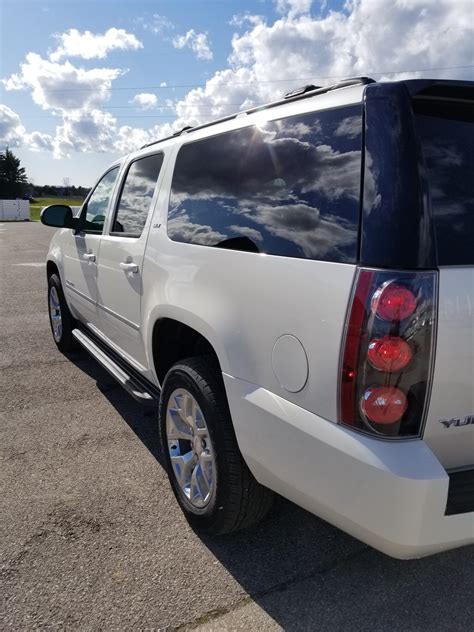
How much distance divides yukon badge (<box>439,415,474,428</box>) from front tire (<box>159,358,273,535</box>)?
93 centimetres

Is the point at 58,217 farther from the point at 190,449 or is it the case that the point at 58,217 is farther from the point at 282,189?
the point at 282,189

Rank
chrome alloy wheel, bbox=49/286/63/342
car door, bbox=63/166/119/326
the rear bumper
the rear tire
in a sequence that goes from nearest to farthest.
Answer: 1. the rear bumper
2. car door, bbox=63/166/119/326
3. the rear tire
4. chrome alloy wheel, bbox=49/286/63/342

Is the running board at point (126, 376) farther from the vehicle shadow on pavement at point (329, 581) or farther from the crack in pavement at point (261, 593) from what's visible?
the crack in pavement at point (261, 593)

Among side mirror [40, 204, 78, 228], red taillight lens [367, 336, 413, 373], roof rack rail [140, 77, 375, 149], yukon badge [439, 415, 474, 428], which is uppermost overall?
roof rack rail [140, 77, 375, 149]

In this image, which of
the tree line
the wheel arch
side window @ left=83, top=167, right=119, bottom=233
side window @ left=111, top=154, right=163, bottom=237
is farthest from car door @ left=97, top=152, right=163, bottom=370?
the tree line

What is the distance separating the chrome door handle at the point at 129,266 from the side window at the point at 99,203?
85 cm

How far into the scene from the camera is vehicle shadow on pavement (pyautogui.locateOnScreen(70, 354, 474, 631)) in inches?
83.0

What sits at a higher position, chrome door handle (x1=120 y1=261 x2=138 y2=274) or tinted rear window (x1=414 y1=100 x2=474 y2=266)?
tinted rear window (x1=414 y1=100 x2=474 y2=266)

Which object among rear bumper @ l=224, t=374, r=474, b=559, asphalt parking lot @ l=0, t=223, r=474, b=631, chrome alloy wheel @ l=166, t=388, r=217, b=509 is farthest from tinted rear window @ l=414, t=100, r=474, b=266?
asphalt parking lot @ l=0, t=223, r=474, b=631

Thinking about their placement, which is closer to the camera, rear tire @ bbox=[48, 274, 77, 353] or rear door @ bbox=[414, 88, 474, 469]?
rear door @ bbox=[414, 88, 474, 469]

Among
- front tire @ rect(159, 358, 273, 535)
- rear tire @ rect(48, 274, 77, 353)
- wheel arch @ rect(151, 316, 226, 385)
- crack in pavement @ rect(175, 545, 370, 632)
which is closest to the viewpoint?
crack in pavement @ rect(175, 545, 370, 632)

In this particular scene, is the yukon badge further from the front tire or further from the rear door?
the front tire

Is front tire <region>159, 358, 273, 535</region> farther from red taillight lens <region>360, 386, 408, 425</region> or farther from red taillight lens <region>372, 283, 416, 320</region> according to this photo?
red taillight lens <region>372, 283, 416, 320</region>

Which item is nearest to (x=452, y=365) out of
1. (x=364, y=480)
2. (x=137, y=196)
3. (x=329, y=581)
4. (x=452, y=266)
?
(x=452, y=266)
